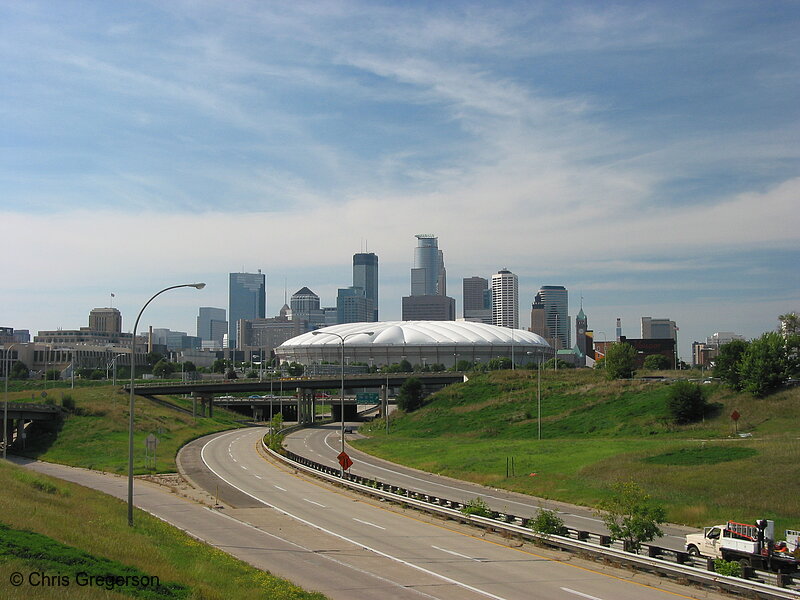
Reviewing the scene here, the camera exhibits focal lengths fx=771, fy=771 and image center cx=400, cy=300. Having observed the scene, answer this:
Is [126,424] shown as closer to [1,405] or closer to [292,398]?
[1,405]

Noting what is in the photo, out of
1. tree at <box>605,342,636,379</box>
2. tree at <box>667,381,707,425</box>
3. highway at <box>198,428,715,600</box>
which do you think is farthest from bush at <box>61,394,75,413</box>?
tree at <box>605,342,636,379</box>

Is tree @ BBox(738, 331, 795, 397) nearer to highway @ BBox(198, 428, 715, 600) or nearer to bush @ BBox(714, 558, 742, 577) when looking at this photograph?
highway @ BBox(198, 428, 715, 600)

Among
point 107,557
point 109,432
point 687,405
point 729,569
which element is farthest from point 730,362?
point 107,557

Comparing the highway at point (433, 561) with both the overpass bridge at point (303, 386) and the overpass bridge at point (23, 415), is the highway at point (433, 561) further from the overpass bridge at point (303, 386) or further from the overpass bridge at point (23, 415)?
the overpass bridge at point (303, 386)

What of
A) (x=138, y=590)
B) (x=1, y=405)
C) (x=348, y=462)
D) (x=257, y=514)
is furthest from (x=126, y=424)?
(x=138, y=590)

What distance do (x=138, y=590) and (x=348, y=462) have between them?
109 feet

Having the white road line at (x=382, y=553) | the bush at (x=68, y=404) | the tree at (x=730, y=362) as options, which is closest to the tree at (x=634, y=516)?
the white road line at (x=382, y=553)

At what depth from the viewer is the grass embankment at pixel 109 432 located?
70.2m

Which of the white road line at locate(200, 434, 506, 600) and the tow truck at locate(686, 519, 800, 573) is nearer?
Answer: the white road line at locate(200, 434, 506, 600)

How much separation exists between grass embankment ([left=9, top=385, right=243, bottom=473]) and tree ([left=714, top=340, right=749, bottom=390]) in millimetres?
58494

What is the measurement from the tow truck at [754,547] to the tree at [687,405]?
5299cm

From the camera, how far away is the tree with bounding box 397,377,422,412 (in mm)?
119625

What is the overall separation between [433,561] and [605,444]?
1727 inches

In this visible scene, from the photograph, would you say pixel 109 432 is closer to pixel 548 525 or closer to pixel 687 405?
pixel 687 405
